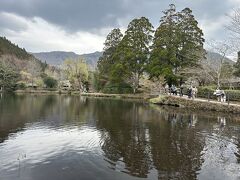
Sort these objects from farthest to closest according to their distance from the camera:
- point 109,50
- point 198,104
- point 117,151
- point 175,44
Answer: point 109,50 < point 175,44 < point 198,104 < point 117,151

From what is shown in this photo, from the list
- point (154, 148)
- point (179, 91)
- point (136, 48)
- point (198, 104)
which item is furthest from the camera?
point (136, 48)

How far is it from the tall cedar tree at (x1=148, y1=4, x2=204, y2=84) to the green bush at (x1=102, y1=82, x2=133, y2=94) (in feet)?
25.8

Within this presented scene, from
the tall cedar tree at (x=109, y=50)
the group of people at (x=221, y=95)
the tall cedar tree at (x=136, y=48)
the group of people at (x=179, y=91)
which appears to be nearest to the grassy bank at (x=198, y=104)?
the group of people at (x=179, y=91)

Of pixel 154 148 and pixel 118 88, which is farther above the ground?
pixel 118 88

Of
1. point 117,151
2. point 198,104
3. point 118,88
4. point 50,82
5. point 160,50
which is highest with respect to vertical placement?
point 160,50

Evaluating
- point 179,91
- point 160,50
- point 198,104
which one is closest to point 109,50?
point 160,50

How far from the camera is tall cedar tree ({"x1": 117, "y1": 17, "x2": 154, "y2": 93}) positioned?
1774 inches

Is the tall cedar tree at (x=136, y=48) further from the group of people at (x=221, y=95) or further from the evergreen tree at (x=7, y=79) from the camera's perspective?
the evergreen tree at (x=7, y=79)

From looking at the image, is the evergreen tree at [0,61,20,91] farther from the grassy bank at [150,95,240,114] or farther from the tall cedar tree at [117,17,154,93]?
the grassy bank at [150,95,240,114]

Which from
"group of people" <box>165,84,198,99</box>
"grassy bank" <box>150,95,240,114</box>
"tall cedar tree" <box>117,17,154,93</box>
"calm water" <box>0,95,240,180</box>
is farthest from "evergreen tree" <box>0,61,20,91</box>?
"calm water" <box>0,95,240,180</box>

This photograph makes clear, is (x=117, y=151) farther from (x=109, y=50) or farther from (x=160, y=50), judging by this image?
(x=109, y=50)

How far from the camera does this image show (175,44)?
38938 mm

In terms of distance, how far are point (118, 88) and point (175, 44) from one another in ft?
46.3

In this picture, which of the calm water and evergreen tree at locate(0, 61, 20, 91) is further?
evergreen tree at locate(0, 61, 20, 91)
